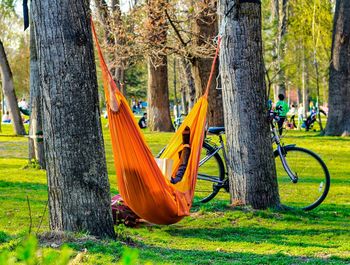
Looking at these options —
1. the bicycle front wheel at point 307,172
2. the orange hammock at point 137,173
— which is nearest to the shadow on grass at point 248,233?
the orange hammock at point 137,173

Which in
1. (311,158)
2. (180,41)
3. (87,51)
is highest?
(180,41)

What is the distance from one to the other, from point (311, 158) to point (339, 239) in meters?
1.69

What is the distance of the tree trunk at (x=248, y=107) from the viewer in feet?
23.0

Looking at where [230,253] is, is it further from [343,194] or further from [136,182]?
[343,194]

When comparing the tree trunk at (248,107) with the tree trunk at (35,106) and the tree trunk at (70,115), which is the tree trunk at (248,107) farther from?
the tree trunk at (35,106)

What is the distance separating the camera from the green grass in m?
4.83

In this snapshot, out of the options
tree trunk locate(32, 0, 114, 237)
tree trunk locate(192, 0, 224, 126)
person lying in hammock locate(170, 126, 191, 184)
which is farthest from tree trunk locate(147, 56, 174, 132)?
tree trunk locate(32, 0, 114, 237)

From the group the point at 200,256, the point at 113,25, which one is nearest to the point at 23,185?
the point at 200,256

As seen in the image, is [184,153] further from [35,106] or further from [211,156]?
[35,106]

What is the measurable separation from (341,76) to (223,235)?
1489cm

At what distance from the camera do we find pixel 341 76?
66.4ft

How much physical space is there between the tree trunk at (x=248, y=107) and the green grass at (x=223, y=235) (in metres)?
0.30

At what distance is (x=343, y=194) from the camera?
359 inches

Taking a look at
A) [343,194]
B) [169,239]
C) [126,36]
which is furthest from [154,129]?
[169,239]
